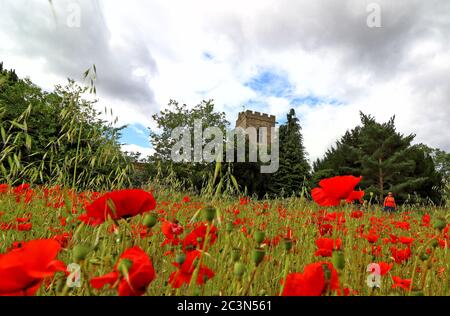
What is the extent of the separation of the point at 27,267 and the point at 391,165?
18821mm

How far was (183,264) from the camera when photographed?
0.75 m

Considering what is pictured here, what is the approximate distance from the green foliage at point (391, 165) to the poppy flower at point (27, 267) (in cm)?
1731

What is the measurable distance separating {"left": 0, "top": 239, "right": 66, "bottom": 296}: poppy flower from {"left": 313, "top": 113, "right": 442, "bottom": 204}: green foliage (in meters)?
17.3

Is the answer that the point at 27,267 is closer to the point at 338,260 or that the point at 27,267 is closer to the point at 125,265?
the point at 125,265

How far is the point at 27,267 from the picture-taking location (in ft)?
1.44

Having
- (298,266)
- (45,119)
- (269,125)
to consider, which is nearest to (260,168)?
(45,119)

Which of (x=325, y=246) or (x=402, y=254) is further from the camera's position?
(x=402, y=254)

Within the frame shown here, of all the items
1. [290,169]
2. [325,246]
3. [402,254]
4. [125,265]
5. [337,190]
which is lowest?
[402,254]

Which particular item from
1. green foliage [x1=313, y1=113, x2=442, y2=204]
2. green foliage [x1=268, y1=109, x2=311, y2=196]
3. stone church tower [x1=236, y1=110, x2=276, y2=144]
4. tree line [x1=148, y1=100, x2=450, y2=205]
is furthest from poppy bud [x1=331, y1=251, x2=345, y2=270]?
stone church tower [x1=236, y1=110, x2=276, y2=144]

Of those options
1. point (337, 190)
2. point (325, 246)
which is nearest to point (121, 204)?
point (337, 190)

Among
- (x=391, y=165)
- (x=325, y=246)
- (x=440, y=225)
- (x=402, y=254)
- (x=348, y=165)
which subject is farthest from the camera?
(x=348, y=165)

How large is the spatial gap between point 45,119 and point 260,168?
38.8ft

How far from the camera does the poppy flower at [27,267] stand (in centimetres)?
43
